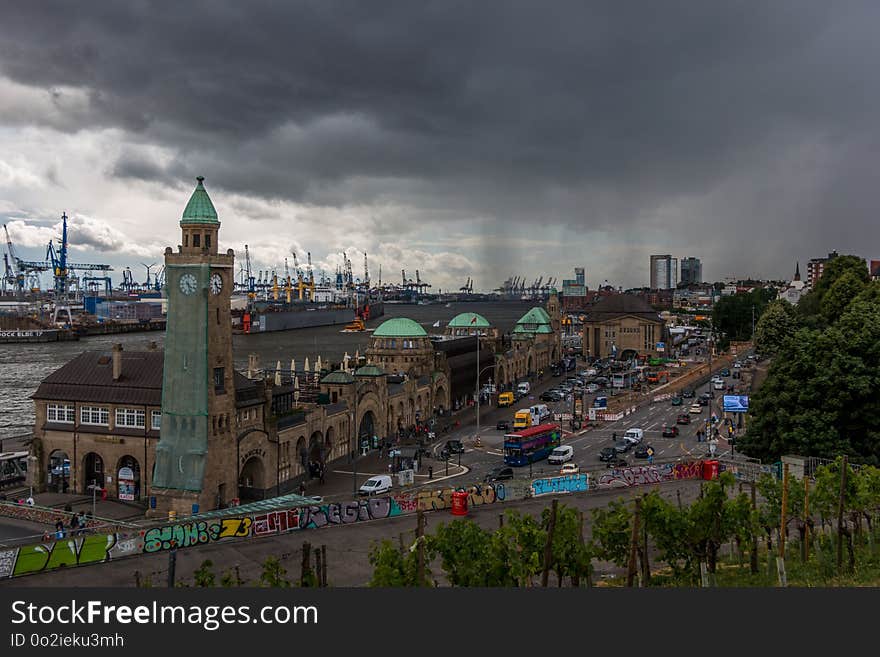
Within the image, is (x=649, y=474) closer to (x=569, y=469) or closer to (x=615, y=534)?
(x=569, y=469)

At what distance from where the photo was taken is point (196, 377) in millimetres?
41719

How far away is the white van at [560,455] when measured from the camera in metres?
53.9

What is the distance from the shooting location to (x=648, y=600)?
1389 cm

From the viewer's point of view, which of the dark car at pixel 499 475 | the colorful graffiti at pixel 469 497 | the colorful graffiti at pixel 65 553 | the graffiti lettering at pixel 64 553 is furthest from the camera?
the dark car at pixel 499 475

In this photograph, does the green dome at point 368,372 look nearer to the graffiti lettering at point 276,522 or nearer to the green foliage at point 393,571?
the graffiti lettering at point 276,522

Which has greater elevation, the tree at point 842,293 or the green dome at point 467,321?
the tree at point 842,293

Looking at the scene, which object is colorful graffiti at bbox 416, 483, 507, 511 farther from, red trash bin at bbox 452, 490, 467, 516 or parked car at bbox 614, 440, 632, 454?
parked car at bbox 614, 440, 632, 454

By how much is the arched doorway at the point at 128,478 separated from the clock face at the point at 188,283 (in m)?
10.8

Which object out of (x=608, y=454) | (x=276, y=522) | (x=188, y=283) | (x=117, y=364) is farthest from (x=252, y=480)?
(x=608, y=454)

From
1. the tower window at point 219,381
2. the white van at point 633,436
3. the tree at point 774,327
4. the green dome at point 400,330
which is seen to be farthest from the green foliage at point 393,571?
the tree at point 774,327

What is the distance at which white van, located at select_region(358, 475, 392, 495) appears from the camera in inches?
1761

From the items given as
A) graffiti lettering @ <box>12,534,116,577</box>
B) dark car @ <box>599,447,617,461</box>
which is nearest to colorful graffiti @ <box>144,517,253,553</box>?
graffiti lettering @ <box>12,534,116,577</box>

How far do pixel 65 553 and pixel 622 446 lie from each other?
3861 centimetres

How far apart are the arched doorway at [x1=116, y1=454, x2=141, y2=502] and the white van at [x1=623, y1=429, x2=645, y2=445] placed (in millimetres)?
34757
